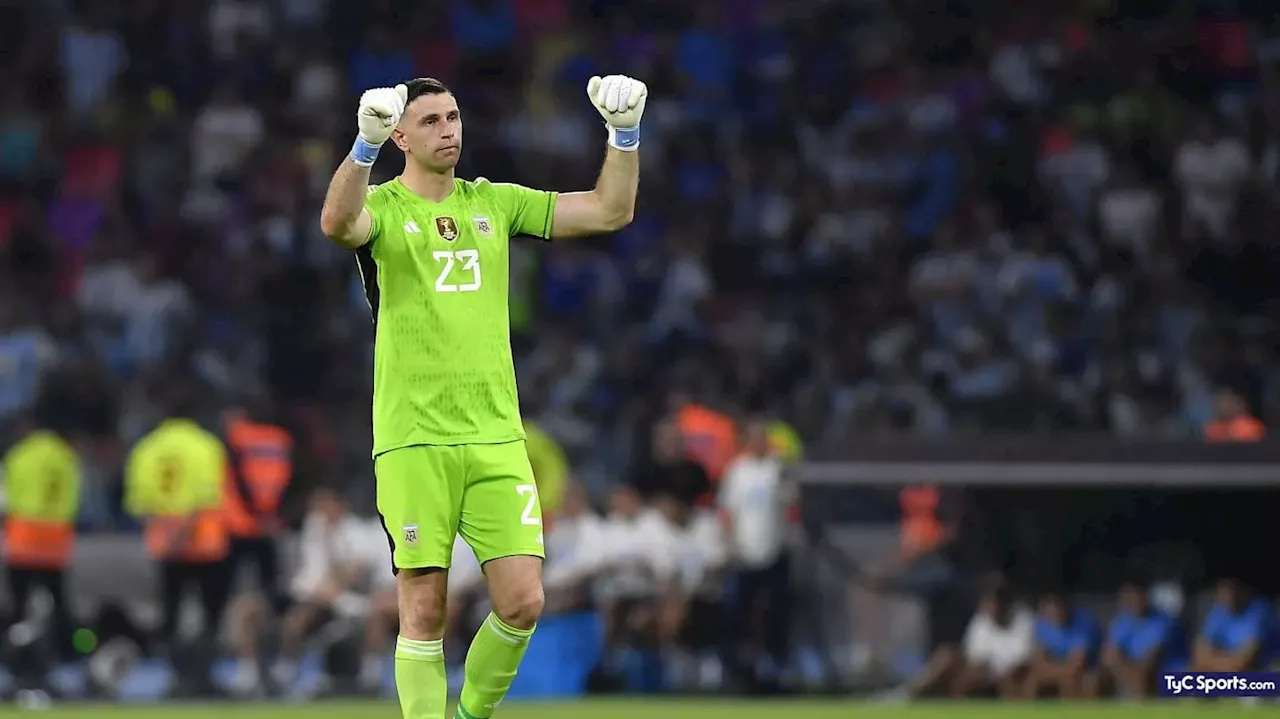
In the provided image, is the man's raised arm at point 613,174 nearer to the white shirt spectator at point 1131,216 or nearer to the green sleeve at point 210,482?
the green sleeve at point 210,482

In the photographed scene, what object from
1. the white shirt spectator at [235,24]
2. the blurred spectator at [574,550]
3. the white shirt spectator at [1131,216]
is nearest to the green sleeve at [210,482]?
the blurred spectator at [574,550]

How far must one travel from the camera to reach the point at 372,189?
8.40 m

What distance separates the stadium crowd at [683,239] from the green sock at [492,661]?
23.5 ft

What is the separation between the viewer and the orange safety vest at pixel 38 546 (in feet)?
54.7

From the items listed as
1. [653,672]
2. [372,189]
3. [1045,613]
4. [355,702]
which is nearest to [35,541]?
[355,702]

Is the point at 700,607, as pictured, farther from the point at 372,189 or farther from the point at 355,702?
the point at 372,189

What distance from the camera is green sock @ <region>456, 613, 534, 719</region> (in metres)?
8.31

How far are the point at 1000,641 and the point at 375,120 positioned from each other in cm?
807

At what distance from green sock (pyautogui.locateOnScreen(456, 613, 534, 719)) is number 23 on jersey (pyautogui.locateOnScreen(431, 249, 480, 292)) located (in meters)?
1.25

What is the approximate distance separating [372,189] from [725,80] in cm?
1358

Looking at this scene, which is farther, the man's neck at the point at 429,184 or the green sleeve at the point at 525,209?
the green sleeve at the point at 525,209

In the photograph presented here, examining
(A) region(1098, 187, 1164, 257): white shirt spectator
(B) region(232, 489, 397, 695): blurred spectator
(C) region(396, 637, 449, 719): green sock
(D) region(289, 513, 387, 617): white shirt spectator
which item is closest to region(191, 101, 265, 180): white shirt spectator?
(B) region(232, 489, 397, 695): blurred spectator

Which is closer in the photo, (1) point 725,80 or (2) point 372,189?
(2) point 372,189

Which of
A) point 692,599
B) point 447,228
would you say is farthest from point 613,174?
point 692,599
